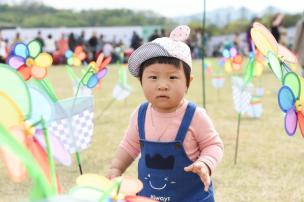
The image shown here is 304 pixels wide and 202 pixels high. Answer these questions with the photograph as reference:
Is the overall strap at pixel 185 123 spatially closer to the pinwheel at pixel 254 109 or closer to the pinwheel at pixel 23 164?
the pinwheel at pixel 23 164

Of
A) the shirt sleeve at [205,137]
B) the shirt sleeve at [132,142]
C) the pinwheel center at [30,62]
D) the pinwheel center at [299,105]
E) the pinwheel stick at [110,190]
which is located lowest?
the shirt sleeve at [132,142]

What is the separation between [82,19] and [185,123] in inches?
1621

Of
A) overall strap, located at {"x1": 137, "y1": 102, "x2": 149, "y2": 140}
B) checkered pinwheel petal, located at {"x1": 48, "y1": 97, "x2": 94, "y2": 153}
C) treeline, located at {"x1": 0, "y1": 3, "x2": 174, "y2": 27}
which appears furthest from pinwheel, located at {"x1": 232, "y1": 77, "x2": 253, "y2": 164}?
treeline, located at {"x1": 0, "y1": 3, "x2": 174, "y2": 27}

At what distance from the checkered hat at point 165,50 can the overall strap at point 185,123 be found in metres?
0.15

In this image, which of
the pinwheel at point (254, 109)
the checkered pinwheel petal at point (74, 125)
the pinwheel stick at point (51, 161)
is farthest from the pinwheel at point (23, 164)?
the pinwheel at point (254, 109)

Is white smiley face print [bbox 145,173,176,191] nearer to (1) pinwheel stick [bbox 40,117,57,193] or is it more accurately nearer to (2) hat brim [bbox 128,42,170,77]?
(2) hat brim [bbox 128,42,170,77]

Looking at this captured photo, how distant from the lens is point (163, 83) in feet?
5.44

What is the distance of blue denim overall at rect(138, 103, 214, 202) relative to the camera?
175 cm

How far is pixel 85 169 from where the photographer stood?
3.18 m

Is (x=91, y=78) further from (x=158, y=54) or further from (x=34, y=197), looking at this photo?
(x=34, y=197)

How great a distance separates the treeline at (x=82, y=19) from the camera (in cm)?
3775

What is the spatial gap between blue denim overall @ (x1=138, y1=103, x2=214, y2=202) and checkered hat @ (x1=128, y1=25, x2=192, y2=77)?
194 mm

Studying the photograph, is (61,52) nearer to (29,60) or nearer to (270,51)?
(29,60)

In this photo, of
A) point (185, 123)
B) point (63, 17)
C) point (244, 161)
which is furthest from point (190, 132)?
point (63, 17)
